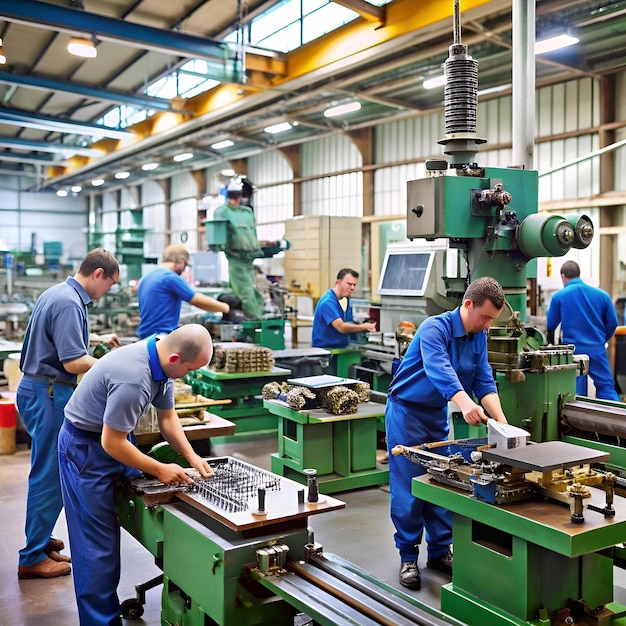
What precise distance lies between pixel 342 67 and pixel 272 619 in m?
5.21

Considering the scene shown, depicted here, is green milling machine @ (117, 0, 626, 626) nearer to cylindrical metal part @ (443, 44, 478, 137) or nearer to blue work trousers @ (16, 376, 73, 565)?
blue work trousers @ (16, 376, 73, 565)

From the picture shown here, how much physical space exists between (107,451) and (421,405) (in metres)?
1.14

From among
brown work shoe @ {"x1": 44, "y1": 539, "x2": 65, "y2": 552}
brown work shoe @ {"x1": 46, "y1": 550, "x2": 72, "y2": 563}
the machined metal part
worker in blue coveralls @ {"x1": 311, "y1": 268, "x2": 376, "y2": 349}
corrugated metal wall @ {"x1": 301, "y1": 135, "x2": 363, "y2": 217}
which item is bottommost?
brown work shoe @ {"x1": 46, "y1": 550, "x2": 72, "y2": 563}

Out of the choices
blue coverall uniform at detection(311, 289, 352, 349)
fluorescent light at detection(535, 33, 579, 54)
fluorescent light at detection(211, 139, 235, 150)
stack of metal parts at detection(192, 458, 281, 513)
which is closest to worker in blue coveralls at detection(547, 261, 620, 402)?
blue coverall uniform at detection(311, 289, 352, 349)

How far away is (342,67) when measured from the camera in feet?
19.8

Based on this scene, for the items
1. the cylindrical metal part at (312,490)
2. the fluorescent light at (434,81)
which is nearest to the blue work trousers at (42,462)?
the cylindrical metal part at (312,490)

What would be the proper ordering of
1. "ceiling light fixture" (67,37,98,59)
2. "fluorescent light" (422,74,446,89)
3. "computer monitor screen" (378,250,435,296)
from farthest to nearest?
"fluorescent light" (422,74,446,89) < "ceiling light fixture" (67,37,98,59) < "computer monitor screen" (378,250,435,296)

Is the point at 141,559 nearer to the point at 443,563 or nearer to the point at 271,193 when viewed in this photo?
the point at 443,563

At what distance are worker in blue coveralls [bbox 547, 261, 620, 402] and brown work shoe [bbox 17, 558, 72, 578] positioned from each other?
3282mm

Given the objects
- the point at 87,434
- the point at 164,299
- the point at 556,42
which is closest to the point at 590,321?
the point at 556,42

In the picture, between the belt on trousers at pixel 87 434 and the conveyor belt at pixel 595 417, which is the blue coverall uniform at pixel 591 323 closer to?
the conveyor belt at pixel 595 417

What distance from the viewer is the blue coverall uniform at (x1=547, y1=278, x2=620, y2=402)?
4535 millimetres

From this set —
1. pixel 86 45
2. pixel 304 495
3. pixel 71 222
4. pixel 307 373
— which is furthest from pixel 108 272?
pixel 71 222

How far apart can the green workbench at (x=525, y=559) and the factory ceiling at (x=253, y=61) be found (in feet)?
12.1
